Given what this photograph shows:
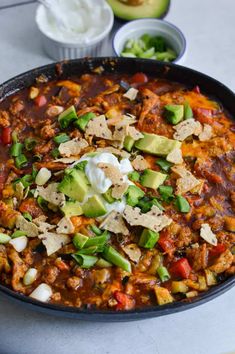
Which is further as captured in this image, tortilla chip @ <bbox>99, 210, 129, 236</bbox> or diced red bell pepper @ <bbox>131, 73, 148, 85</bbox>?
diced red bell pepper @ <bbox>131, 73, 148, 85</bbox>

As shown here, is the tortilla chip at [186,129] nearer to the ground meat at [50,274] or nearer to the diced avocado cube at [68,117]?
the diced avocado cube at [68,117]

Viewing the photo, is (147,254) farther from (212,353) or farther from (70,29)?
(70,29)

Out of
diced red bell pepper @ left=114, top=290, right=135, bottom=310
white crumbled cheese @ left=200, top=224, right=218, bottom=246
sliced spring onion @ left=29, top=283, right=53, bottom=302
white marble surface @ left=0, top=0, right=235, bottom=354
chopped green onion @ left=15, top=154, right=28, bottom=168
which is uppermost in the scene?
chopped green onion @ left=15, top=154, right=28, bottom=168

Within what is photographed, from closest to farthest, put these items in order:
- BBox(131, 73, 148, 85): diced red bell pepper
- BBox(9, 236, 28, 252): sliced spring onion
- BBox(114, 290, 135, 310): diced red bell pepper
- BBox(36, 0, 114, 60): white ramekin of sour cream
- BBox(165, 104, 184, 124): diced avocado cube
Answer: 1. BBox(114, 290, 135, 310): diced red bell pepper
2. BBox(9, 236, 28, 252): sliced spring onion
3. BBox(165, 104, 184, 124): diced avocado cube
4. BBox(131, 73, 148, 85): diced red bell pepper
5. BBox(36, 0, 114, 60): white ramekin of sour cream

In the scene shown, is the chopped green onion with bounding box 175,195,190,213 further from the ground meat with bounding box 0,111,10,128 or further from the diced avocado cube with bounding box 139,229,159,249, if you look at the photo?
the ground meat with bounding box 0,111,10,128

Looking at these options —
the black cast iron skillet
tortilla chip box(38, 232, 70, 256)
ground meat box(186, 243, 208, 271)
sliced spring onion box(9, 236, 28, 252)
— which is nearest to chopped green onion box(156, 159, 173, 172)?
ground meat box(186, 243, 208, 271)

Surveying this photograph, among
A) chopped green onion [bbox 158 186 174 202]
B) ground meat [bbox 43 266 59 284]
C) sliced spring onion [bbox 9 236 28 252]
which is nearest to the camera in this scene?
ground meat [bbox 43 266 59 284]

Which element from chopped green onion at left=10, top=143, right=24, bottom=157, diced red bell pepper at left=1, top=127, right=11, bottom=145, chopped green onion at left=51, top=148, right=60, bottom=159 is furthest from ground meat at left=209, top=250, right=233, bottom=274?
diced red bell pepper at left=1, top=127, right=11, bottom=145

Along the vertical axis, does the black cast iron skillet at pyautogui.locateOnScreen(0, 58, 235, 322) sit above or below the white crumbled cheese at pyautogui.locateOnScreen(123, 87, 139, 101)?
above
